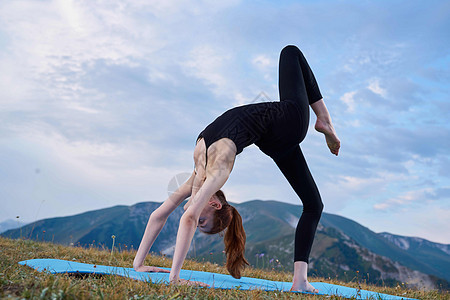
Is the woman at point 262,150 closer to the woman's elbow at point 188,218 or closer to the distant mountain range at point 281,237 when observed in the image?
the woman's elbow at point 188,218

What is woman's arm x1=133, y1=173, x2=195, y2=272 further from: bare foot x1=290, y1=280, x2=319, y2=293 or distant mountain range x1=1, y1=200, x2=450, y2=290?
distant mountain range x1=1, y1=200, x2=450, y2=290

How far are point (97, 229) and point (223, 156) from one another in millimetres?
165103

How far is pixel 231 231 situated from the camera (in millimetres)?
4434

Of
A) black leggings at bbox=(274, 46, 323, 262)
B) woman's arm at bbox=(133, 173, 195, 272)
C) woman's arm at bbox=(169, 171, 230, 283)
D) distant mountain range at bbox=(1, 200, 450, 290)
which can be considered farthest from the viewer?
distant mountain range at bbox=(1, 200, 450, 290)

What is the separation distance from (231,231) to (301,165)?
3.94 ft

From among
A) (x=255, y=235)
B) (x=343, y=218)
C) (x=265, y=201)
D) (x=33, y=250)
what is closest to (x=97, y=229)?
(x=255, y=235)

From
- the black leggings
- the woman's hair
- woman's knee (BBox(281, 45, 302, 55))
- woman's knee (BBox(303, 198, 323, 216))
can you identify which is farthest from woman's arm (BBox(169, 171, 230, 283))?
woman's knee (BBox(281, 45, 302, 55))

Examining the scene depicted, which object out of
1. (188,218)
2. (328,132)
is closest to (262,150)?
(328,132)

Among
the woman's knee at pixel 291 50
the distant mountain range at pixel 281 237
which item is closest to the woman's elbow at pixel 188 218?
the woman's knee at pixel 291 50

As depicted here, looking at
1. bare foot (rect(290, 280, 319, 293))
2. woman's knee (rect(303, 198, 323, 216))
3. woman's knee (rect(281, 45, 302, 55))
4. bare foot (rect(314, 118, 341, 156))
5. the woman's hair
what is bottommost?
bare foot (rect(290, 280, 319, 293))

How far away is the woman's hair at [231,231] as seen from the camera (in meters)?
4.24

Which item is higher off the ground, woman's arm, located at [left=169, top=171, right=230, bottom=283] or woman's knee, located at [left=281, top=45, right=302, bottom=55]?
woman's knee, located at [left=281, top=45, right=302, bottom=55]

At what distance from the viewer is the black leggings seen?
4168mm

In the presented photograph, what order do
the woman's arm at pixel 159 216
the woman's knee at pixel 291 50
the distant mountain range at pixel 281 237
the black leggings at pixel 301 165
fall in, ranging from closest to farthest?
the black leggings at pixel 301 165 < the woman's knee at pixel 291 50 < the woman's arm at pixel 159 216 < the distant mountain range at pixel 281 237
